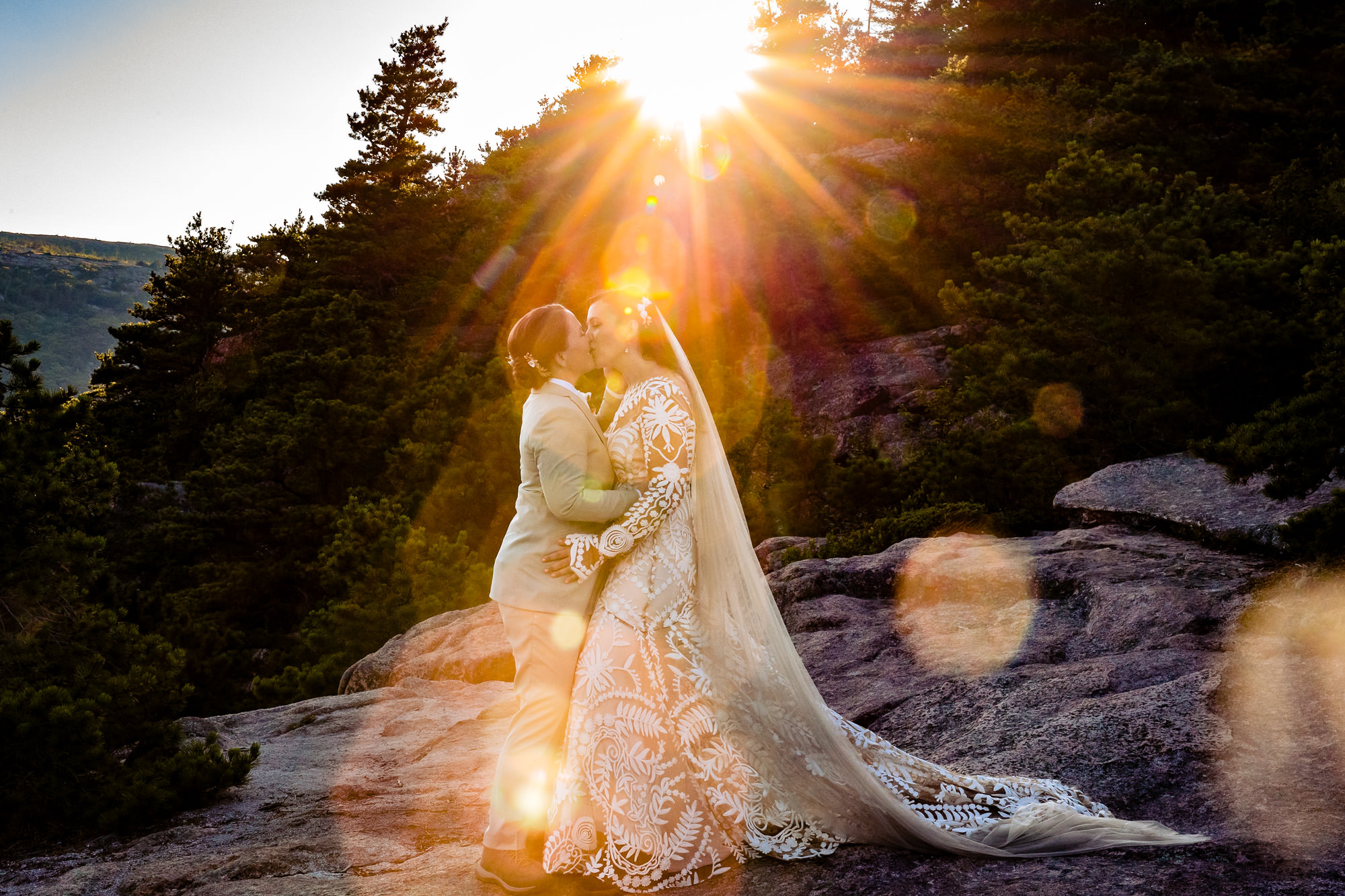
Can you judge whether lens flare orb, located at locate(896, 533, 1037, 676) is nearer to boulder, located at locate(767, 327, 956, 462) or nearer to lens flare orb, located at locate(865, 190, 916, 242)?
boulder, located at locate(767, 327, 956, 462)

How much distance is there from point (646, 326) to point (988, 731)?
2.95 metres

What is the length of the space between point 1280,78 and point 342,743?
23464 millimetres

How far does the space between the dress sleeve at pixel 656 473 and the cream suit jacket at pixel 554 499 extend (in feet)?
0.21

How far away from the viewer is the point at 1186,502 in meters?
7.25

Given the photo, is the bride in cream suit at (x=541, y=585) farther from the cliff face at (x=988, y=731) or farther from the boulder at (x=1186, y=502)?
the boulder at (x=1186, y=502)

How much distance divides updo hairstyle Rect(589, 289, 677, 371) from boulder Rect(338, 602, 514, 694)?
550 centimetres

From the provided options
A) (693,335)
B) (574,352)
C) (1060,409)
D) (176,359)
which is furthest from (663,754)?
(176,359)

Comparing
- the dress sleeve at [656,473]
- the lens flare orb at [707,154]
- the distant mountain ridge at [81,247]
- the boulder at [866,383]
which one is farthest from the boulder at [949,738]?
the distant mountain ridge at [81,247]

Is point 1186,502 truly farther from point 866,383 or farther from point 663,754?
point 866,383

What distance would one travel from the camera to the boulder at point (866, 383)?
17047 mm

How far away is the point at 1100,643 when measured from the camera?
5562 mm

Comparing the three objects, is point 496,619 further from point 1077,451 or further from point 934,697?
point 1077,451

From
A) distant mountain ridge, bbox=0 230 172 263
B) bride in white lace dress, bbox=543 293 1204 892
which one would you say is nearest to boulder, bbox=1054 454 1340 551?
bride in white lace dress, bbox=543 293 1204 892

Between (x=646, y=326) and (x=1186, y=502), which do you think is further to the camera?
(x=1186, y=502)
